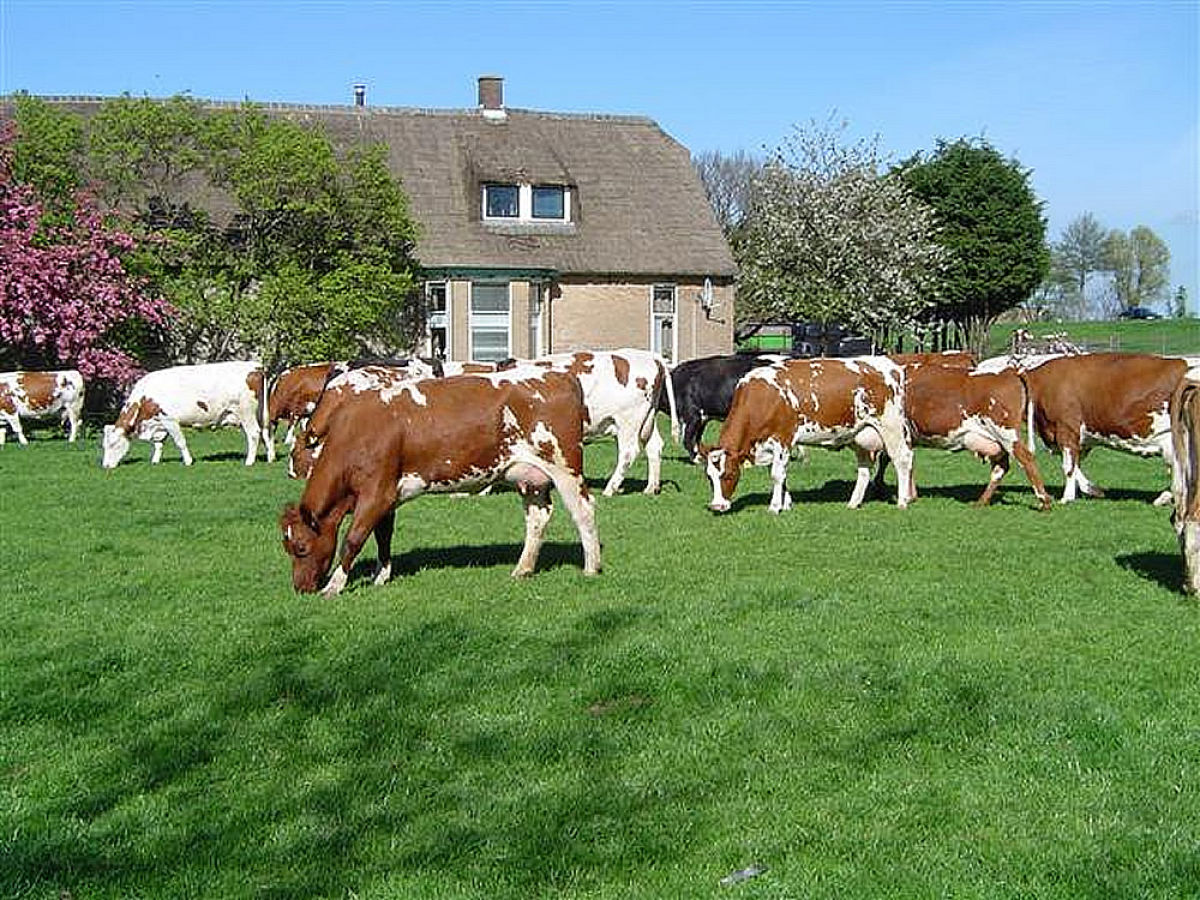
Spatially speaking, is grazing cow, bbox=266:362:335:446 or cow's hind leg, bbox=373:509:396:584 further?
grazing cow, bbox=266:362:335:446

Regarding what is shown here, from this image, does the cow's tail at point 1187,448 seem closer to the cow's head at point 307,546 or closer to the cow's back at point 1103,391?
the cow's back at point 1103,391

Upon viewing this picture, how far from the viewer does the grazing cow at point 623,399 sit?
60.3ft

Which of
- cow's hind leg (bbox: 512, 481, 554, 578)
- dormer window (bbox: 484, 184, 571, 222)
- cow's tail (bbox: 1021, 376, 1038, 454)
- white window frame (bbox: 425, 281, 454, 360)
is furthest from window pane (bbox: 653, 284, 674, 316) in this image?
cow's hind leg (bbox: 512, 481, 554, 578)

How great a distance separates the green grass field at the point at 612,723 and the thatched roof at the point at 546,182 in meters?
28.2

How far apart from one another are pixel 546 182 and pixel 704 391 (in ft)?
69.5

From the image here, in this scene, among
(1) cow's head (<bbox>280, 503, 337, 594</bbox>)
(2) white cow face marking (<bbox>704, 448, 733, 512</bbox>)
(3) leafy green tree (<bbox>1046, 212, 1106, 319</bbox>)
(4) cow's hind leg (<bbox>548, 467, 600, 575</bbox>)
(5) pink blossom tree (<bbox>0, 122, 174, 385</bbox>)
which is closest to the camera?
(1) cow's head (<bbox>280, 503, 337, 594</bbox>)

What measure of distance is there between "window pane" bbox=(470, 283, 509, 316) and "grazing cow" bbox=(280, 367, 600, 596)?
93.4 feet

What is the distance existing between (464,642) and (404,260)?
29785mm

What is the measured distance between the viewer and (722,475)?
16.0m

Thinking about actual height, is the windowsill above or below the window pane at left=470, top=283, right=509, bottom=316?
above

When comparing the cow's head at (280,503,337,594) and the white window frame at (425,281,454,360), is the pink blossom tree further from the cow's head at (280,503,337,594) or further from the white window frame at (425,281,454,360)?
the cow's head at (280,503,337,594)

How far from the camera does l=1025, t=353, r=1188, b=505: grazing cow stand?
16.1m

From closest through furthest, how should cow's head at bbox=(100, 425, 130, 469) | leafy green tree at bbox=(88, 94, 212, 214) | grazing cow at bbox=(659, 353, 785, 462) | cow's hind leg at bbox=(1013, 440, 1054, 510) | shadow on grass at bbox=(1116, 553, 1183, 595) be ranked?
1. shadow on grass at bbox=(1116, 553, 1183, 595)
2. cow's hind leg at bbox=(1013, 440, 1054, 510)
3. grazing cow at bbox=(659, 353, 785, 462)
4. cow's head at bbox=(100, 425, 130, 469)
5. leafy green tree at bbox=(88, 94, 212, 214)

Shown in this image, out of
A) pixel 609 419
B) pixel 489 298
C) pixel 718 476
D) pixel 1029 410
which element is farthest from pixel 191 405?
pixel 489 298
